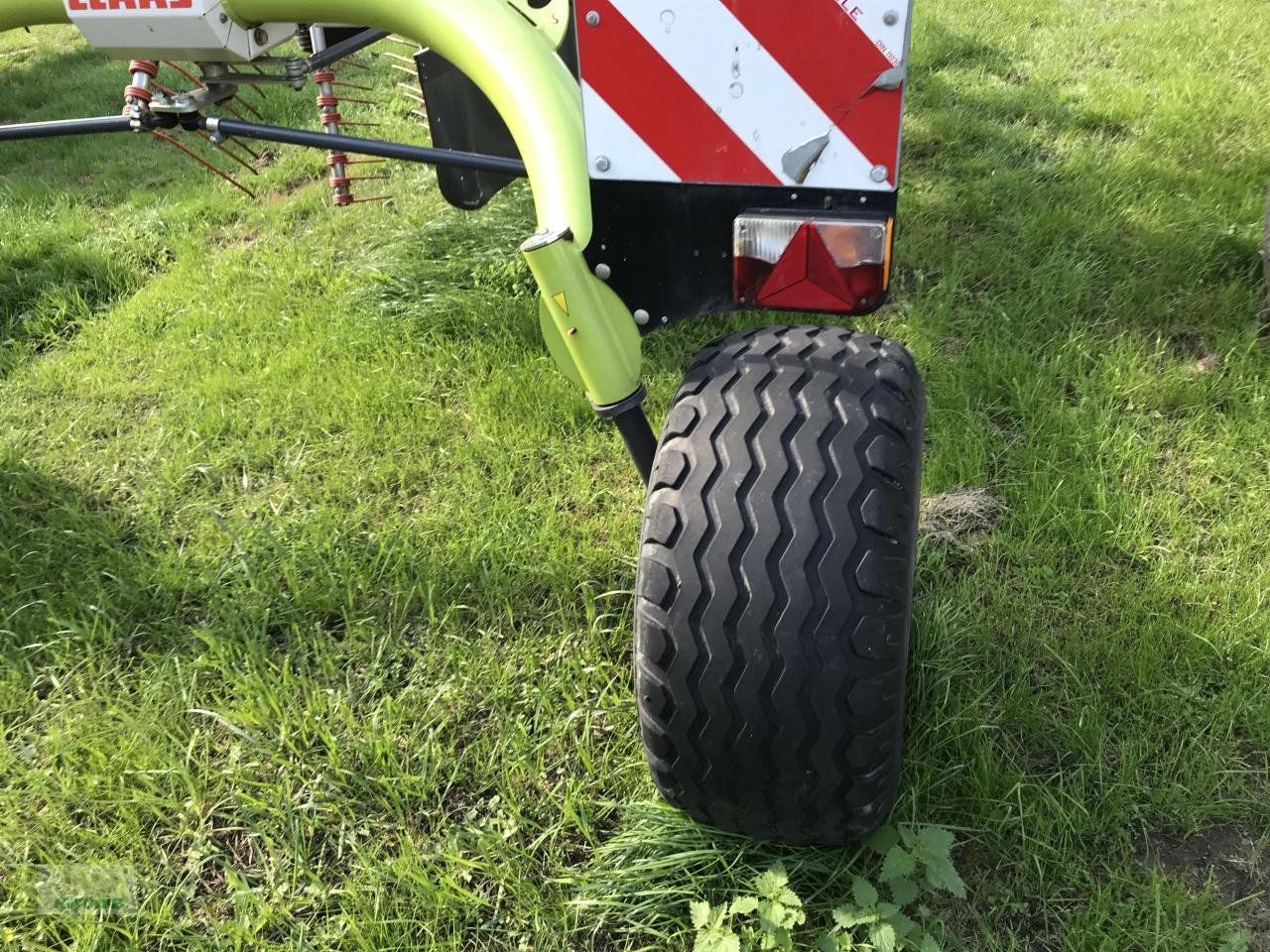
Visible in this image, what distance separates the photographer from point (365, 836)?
1604 mm

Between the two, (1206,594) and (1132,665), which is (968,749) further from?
(1206,594)

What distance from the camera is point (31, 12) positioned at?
1.79 m

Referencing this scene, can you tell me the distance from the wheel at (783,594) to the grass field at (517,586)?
268 millimetres

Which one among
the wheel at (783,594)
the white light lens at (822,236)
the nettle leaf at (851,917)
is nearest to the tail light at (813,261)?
the white light lens at (822,236)

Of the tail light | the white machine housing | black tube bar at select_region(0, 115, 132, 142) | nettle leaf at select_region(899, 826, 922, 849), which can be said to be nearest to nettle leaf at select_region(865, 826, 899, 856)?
nettle leaf at select_region(899, 826, 922, 849)

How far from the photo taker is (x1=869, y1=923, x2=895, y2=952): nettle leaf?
1.31 meters

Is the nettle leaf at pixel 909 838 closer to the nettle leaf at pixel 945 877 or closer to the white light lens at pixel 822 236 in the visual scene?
the nettle leaf at pixel 945 877

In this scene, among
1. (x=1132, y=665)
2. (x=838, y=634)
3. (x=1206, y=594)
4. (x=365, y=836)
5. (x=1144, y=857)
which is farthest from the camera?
(x=1206, y=594)

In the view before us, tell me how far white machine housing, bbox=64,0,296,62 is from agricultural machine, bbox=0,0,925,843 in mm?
408

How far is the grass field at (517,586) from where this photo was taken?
1501 millimetres

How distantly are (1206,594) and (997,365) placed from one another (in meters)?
0.83

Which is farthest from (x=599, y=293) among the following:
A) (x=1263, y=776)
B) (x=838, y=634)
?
(x=1263, y=776)

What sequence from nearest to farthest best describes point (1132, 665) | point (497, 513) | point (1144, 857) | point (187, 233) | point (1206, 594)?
point (1144, 857)
point (1132, 665)
point (1206, 594)
point (497, 513)
point (187, 233)

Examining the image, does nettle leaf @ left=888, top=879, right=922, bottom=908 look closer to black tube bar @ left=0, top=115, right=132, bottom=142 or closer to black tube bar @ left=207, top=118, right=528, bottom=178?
black tube bar @ left=207, top=118, right=528, bottom=178
